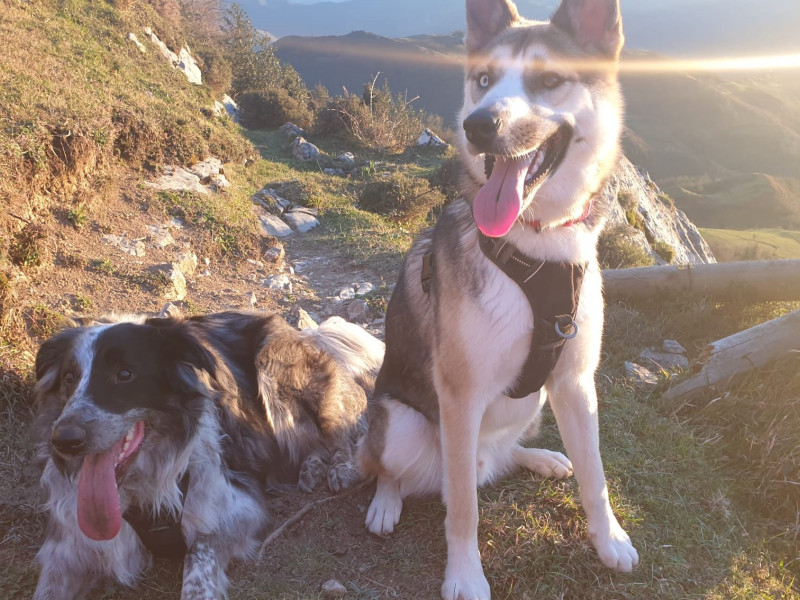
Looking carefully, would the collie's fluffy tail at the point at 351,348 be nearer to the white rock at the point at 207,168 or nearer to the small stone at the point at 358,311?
the small stone at the point at 358,311

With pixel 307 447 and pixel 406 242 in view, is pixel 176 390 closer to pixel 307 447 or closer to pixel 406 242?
pixel 307 447

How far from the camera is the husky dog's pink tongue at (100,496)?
2.31m

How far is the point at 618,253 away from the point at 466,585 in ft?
18.2

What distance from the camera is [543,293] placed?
210 centimetres

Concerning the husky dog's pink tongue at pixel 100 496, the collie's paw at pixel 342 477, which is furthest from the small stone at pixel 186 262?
the husky dog's pink tongue at pixel 100 496

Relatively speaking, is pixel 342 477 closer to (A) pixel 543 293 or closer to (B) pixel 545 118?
(A) pixel 543 293

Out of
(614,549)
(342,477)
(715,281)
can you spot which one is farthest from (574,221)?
(715,281)

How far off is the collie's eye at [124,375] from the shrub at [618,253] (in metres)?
5.70

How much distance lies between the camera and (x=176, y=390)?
263 centimetres

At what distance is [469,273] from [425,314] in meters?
0.43

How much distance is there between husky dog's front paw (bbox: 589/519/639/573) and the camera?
2.48 metres

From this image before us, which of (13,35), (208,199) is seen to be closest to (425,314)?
(208,199)

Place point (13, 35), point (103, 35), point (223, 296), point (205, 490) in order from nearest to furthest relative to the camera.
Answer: point (205, 490)
point (223, 296)
point (13, 35)
point (103, 35)

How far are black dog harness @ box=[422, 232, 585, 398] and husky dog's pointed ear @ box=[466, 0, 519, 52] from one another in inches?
35.6
